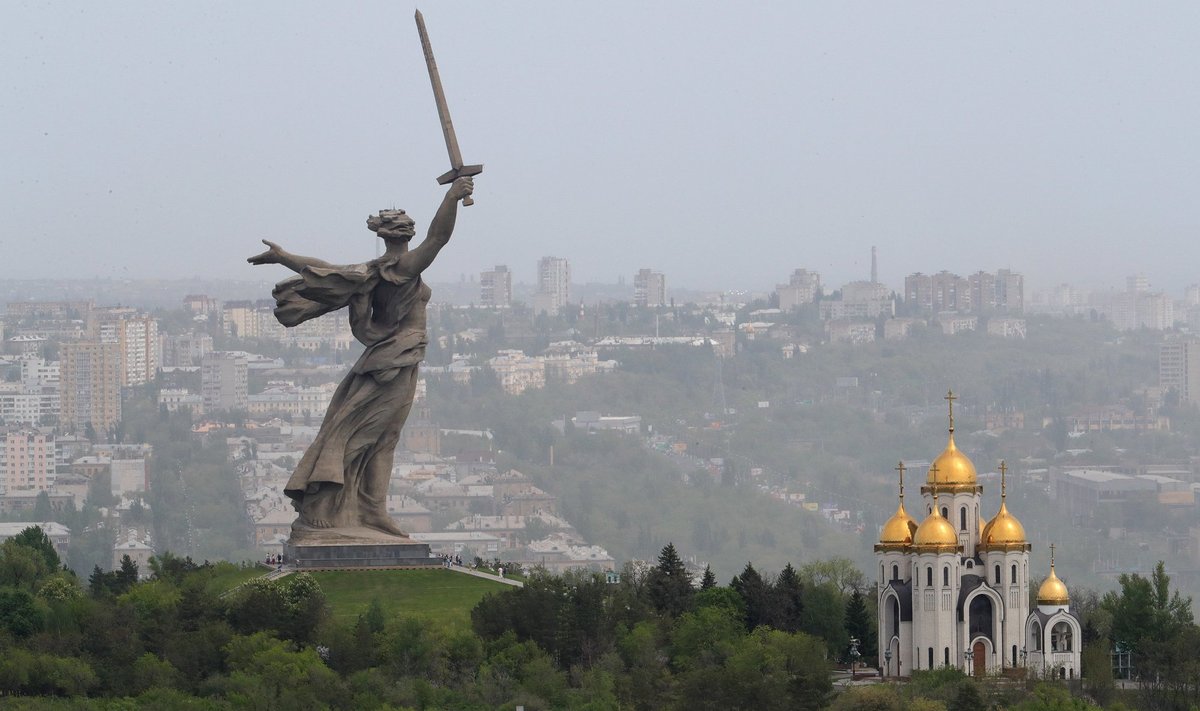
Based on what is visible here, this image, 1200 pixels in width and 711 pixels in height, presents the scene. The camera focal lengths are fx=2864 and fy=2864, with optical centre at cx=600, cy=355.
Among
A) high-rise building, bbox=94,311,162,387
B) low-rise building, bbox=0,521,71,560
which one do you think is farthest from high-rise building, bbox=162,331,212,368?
low-rise building, bbox=0,521,71,560

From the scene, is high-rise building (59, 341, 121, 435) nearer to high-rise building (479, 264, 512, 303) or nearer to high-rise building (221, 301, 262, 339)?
high-rise building (221, 301, 262, 339)

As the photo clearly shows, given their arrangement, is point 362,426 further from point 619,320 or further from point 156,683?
point 619,320

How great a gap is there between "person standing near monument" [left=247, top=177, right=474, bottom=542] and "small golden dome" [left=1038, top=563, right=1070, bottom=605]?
9387 millimetres

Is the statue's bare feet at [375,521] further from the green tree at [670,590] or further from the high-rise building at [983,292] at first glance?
the high-rise building at [983,292]

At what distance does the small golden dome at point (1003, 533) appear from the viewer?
1613 inches

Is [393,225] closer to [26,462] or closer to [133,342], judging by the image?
[26,462]

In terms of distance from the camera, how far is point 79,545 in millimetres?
104438

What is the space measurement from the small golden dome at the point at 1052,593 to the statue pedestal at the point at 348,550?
8841 millimetres

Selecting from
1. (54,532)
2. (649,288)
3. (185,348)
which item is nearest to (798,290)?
(649,288)

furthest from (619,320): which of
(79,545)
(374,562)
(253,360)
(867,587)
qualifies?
(374,562)

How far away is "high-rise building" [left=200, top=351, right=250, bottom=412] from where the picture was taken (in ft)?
462

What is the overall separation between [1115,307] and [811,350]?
63.8 ft

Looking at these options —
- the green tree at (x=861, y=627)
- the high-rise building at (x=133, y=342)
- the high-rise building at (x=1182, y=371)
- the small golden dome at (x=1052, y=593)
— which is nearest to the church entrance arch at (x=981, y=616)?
the small golden dome at (x=1052, y=593)

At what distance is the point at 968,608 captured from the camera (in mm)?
Answer: 40406
